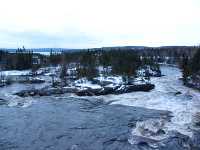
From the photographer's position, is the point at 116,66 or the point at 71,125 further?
the point at 116,66

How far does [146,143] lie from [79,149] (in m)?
5.29

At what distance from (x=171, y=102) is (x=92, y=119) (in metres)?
14.5

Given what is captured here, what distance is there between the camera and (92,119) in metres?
34.4

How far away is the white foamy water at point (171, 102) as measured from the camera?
1222 inches

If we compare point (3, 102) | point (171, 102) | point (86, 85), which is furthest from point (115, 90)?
point (3, 102)

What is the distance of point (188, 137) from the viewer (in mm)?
26719

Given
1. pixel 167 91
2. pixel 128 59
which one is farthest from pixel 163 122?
pixel 128 59

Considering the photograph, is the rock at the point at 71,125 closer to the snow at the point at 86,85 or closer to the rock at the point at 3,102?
the rock at the point at 3,102

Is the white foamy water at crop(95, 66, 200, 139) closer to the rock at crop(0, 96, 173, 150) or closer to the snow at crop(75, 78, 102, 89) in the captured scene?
the rock at crop(0, 96, 173, 150)

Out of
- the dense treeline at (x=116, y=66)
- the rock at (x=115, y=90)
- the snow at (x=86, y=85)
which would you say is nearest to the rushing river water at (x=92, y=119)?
the rock at (x=115, y=90)

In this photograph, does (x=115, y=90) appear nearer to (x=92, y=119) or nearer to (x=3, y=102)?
(x=3, y=102)

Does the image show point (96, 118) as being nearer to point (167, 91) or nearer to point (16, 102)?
point (16, 102)

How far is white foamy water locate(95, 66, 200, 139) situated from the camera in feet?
102

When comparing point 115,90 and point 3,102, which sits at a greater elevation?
point 115,90
